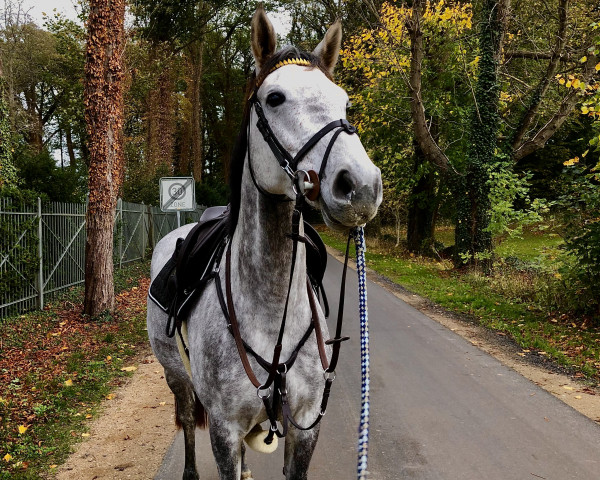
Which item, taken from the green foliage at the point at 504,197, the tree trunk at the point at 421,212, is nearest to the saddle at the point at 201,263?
the green foliage at the point at 504,197

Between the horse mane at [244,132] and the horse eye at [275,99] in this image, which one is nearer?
the horse eye at [275,99]

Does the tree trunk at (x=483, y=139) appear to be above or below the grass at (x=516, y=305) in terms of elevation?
above

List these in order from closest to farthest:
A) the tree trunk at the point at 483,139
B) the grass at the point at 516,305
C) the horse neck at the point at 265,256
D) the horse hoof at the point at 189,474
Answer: the horse neck at the point at 265,256, the horse hoof at the point at 189,474, the grass at the point at 516,305, the tree trunk at the point at 483,139

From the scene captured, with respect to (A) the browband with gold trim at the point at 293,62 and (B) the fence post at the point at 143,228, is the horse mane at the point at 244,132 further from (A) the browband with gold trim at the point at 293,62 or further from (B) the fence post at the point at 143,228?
(B) the fence post at the point at 143,228

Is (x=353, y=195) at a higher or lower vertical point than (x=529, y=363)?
higher

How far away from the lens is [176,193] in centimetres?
1312

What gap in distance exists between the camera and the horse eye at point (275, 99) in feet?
6.48

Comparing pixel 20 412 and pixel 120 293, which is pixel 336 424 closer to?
pixel 20 412

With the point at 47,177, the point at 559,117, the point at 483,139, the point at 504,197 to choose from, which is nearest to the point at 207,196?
the point at 47,177

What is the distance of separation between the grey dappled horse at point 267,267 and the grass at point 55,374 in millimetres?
2488

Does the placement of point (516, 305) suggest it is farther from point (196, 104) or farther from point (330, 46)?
point (196, 104)

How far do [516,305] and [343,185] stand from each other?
9.60m

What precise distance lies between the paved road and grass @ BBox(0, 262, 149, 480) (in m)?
1.19

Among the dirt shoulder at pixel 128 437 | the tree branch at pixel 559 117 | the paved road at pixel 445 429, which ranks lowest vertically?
the dirt shoulder at pixel 128 437
